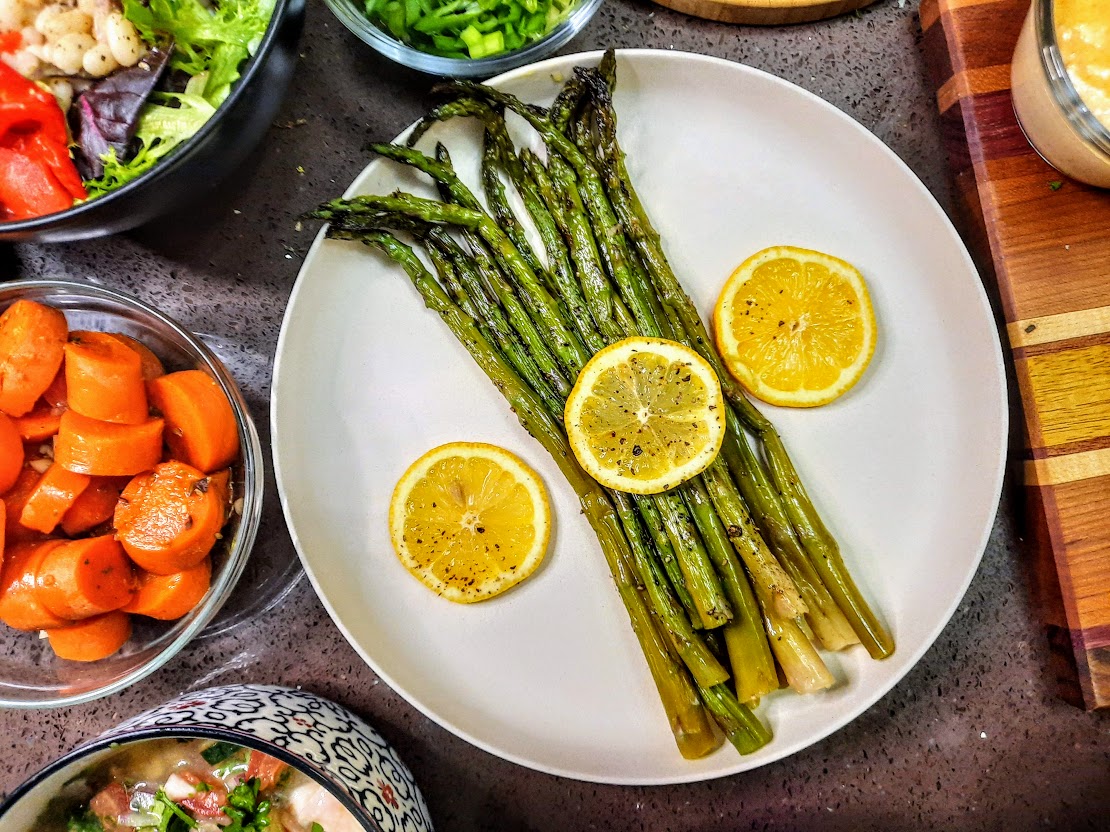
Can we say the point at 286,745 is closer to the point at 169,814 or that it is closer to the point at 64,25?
the point at 169,814

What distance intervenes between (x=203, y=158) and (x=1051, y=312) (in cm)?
239

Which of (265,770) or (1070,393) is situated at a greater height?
(265,770)

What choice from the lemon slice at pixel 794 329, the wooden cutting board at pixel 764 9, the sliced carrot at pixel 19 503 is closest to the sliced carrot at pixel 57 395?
the sliced carrot at pixel 19 503

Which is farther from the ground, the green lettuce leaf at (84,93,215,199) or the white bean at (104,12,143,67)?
the white bean at (104,12,143,67)

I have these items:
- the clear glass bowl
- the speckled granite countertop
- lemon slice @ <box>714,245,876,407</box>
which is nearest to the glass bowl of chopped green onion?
the speckled granite countertop

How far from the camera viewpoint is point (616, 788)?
8.02 feet

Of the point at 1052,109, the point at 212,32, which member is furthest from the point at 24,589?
the point at 1052,109

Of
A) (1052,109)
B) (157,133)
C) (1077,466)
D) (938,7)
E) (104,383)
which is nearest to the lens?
(104,383)

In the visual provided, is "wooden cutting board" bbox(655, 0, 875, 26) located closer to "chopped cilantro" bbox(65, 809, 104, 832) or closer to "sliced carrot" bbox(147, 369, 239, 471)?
"sliced carrot" bbox(147, 369, 239, 471)

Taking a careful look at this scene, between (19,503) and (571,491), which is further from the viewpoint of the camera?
(571,491)

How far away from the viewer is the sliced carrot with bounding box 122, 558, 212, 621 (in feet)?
6.64

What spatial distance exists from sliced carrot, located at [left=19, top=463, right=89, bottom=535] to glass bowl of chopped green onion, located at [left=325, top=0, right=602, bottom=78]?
1.45 metres

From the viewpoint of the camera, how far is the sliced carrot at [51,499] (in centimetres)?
191

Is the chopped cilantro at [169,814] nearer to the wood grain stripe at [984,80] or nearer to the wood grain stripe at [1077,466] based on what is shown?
the wood grain stripe at [1077,466]
